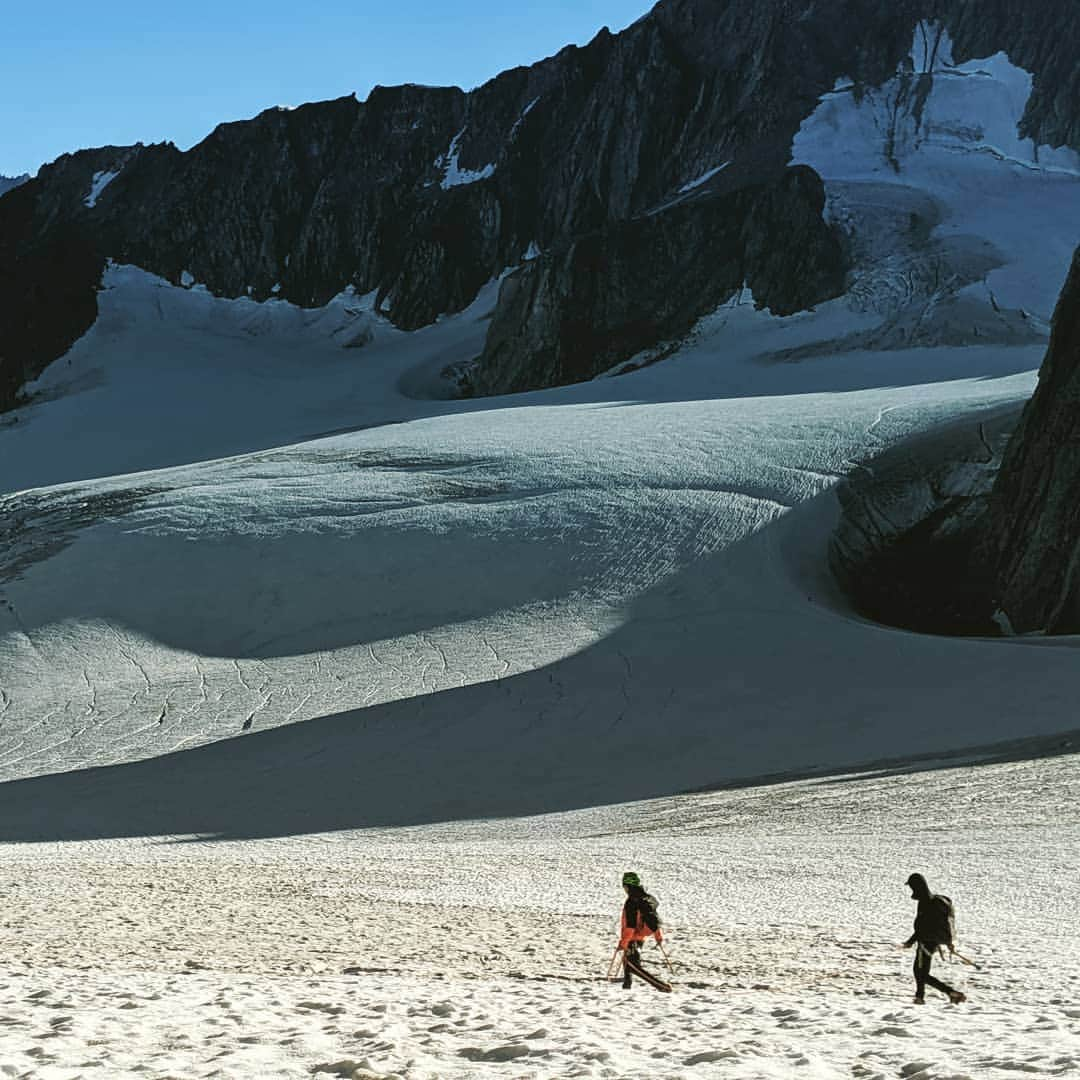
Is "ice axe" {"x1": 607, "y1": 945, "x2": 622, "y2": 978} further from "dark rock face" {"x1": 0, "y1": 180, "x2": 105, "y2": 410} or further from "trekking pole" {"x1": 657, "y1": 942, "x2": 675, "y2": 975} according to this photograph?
"dark rock face" {"x1": 0, "y1": 180, "x2": 105, "y2": 410}

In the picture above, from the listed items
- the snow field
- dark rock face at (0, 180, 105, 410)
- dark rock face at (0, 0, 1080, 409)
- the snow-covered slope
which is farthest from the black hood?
dark rock face at (0, 180, 105, 410)

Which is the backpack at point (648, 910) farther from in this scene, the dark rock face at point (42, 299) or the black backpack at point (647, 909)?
the dark rock face at point (42, 299)

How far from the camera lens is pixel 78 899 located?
1252 centimetres

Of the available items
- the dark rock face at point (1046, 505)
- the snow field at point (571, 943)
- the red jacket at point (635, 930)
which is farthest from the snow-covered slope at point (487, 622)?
the red jacket at point (635, 930)

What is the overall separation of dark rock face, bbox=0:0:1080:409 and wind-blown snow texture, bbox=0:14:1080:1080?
24474 millimetres

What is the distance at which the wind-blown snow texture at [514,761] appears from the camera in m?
7.71

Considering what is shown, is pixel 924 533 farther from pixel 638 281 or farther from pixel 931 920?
pixel 638 281

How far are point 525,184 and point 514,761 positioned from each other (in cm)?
7714

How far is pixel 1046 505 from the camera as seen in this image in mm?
27062

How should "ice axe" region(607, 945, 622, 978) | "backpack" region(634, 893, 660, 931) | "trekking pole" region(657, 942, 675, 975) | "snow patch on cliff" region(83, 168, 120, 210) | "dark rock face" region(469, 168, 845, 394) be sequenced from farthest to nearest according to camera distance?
"snow patch on cliff" region(83, 168, 120, 210)
"dark rock face" region(469, 168, 845, 394)
"ice axe" region(607, 945, 622, 978)
"trekking pole" region(657, 942, 675, 975)
"backpack" region(634, 893, 660, 931)

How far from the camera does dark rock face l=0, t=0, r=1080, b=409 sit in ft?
237

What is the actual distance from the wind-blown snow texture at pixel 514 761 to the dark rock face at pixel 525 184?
24.5m

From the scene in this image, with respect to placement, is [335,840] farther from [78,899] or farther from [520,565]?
[520,565]

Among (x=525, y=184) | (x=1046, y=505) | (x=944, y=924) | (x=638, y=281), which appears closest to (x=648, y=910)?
(x=944, y=924)
